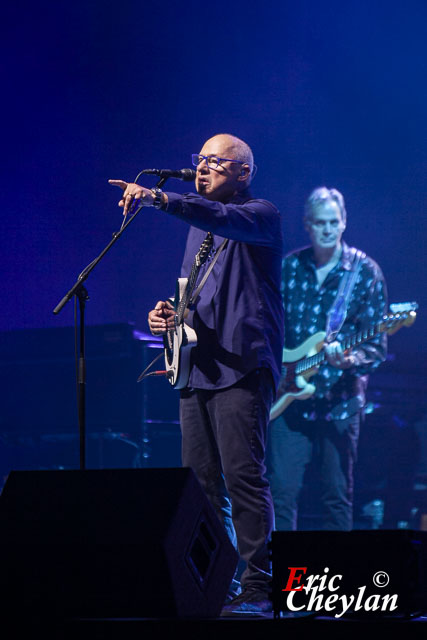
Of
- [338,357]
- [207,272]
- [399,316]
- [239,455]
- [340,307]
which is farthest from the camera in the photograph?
[340,307]

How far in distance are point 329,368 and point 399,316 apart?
607mm

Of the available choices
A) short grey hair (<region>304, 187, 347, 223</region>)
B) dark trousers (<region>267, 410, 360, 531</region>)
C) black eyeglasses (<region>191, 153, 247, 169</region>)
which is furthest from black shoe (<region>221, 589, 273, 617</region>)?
short grey hair (<region>304, 187, 347, 223</region>)

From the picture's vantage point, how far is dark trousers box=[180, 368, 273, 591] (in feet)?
9.36

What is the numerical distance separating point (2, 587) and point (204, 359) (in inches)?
50.5

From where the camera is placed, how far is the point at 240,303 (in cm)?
310

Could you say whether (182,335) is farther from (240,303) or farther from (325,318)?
(325,318)

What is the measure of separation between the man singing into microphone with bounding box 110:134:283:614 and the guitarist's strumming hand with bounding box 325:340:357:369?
2.37 metres

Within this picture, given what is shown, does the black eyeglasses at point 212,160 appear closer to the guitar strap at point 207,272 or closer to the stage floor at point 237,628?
the guitar strap at point 207,272

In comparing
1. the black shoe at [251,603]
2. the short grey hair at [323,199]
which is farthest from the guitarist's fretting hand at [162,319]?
the short grey hair at [323,199]

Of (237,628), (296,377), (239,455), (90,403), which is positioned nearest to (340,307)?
(296,377)

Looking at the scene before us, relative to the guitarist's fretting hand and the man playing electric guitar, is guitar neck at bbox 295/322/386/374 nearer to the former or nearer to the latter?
the man playing electric guitar

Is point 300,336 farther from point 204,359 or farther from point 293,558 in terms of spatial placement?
point 293,558

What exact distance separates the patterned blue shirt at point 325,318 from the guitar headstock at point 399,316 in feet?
0.27

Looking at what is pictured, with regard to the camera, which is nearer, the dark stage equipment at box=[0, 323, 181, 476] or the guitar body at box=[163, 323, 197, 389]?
the guitar body at box=[163, 323, 197, 389]
